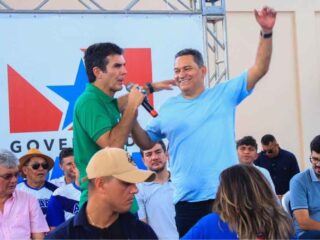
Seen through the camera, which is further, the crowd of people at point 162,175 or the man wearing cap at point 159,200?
the man wearing cap at point 159,200

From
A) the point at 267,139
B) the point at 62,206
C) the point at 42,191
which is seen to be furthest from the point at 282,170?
the point at 62,206

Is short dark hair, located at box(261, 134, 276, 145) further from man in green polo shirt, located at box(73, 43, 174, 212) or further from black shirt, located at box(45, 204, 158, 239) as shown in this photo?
black shirt, located at box(45, 204, 158, 239)

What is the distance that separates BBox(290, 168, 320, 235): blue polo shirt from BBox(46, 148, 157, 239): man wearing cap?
246 centimetres

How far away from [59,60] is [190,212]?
2647 millimetres

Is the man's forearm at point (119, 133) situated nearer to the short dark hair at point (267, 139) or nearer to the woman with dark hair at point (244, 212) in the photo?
the woman with dark hair at point (244, 212)

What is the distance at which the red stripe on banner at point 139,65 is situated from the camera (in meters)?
5.99

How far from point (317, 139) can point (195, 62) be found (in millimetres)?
1770

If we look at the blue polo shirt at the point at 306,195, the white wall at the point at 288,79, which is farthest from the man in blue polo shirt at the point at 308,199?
the white wall at the point at 288,79

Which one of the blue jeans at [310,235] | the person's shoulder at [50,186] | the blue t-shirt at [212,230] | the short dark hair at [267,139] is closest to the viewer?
the blue t-shirt at [212,230]

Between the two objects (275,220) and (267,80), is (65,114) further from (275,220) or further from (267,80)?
(267,80)

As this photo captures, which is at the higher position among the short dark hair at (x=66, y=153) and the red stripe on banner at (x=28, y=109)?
the red stripe on banner at (x=28, y=109)

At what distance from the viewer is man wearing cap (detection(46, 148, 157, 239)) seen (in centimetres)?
279

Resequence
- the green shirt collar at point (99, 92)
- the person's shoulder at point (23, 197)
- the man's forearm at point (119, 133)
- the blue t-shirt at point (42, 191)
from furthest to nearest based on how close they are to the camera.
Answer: the blue t-shirt at point (42, 191), the person's shoulder at point (23, 197), the green shirt collar at point (99, 92), the man's forearm at point (119, 133)

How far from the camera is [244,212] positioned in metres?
2.80
